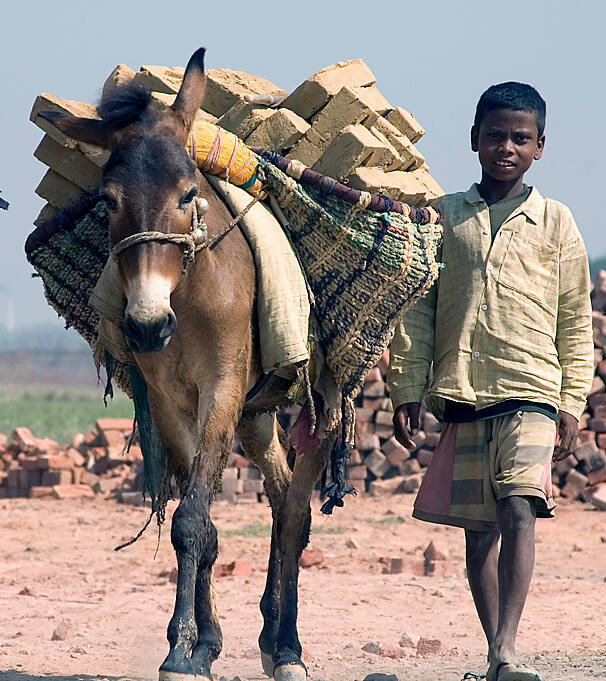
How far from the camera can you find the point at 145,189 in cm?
407

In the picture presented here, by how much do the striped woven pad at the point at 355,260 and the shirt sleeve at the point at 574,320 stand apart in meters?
0.54

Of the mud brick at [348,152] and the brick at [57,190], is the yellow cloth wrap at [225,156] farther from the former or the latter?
the brick at [57,190]

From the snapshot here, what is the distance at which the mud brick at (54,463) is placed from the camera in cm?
1409

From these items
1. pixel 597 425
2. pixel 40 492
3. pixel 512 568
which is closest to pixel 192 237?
pixel 512 568

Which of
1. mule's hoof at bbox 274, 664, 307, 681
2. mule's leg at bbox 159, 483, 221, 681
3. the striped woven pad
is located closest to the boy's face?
the striped woven pad

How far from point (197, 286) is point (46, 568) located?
17.3ft

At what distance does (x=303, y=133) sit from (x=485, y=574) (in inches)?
79.9

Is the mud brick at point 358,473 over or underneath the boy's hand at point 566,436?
underneath

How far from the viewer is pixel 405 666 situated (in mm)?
5438

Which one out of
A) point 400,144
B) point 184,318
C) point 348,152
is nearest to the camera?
point 184,318

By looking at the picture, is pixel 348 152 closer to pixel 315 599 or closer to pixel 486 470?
pixel 486 470

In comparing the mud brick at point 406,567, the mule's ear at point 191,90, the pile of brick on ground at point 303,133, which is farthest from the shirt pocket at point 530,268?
the mud brick at point 406,567

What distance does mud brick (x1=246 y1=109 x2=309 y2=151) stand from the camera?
4996 mm

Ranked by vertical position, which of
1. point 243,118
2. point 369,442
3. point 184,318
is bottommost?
point 369,442
